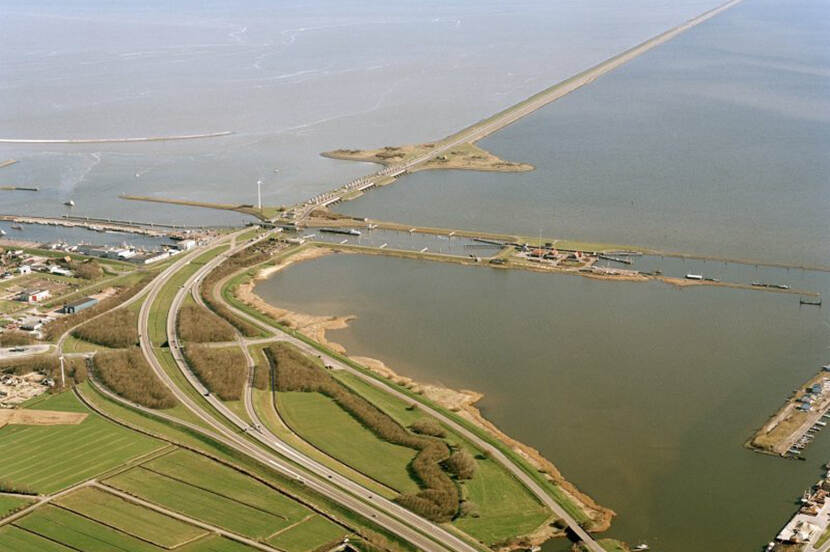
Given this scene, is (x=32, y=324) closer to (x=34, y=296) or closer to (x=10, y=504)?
(x=34, y=296)

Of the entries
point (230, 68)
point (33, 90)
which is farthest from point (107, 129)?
point (230, 68)


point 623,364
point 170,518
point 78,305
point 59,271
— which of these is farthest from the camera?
point 59,271

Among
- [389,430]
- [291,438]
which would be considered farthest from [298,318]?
[389,430]

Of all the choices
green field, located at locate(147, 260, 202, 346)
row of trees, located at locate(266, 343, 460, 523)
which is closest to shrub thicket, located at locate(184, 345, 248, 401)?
row of trees, located at locate(266, 343, 460, 523)

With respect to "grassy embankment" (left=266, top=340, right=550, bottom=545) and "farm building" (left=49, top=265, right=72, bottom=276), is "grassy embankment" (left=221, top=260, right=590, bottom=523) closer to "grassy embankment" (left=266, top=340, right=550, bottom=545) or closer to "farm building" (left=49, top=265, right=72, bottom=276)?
"grassy embankment" (left=266, top=340, right=550, bottom=545)

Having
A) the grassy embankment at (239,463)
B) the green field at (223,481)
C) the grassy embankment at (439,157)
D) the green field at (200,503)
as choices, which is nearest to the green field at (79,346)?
the grassy embankment at (239,463)

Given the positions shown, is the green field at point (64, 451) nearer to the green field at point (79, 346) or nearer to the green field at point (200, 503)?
the green field at point (200, 503)
